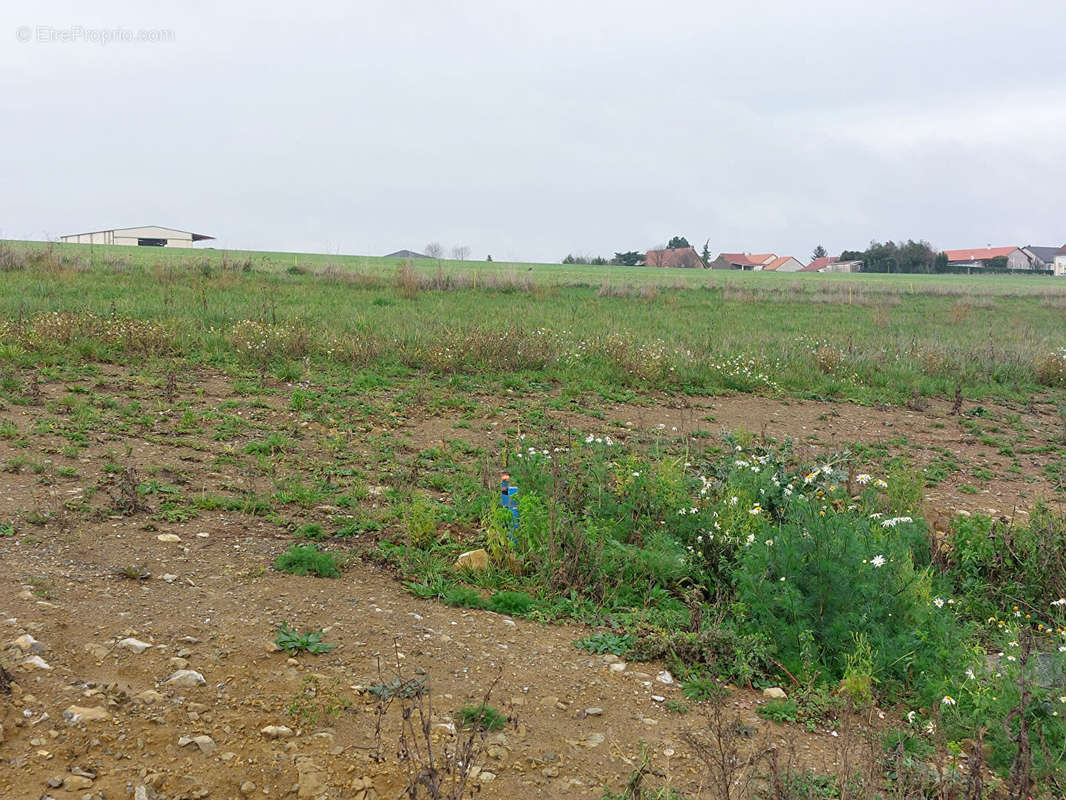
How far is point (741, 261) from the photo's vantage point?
97.8 metres

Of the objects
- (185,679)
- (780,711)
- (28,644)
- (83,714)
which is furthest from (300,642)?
(780,711)

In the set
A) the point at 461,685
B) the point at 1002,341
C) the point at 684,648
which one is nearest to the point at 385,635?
the point at 461,685

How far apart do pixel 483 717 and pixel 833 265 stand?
298ft

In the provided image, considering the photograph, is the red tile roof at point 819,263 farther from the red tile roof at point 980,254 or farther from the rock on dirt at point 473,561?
the rock on dirt at point 473,561

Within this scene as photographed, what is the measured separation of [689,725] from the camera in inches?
126

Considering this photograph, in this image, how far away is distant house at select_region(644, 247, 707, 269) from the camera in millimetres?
76125

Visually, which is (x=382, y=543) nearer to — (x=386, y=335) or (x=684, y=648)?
(x=684, y=648)

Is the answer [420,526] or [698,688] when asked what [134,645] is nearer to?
[420,526]

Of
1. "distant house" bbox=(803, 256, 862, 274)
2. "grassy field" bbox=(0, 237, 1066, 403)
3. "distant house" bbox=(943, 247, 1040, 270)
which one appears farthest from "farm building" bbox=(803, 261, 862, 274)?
"grassy field" bbox=(0, 237, 1066, 403)

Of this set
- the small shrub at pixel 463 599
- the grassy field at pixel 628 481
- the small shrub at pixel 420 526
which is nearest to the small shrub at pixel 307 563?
the grassy field at pixel 628 481

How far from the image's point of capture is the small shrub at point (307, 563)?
430cm

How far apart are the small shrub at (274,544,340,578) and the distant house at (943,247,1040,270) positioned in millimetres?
95319

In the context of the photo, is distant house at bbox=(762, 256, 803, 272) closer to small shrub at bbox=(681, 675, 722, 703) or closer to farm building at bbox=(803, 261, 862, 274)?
farm building at bbox=(803, 261, 862, 274)

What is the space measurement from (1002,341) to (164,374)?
15.4 metres
